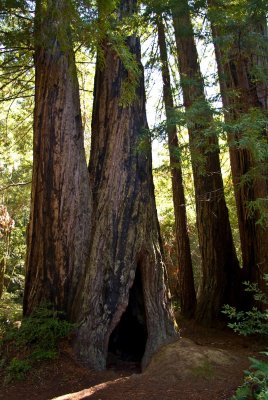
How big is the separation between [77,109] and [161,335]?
4032mm

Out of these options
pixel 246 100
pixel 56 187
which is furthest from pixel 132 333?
A: pixel 246 100

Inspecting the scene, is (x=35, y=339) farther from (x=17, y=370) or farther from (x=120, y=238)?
(x=120, y=238)

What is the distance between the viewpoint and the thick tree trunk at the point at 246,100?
621 centimetres

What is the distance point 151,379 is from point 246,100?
4.96m

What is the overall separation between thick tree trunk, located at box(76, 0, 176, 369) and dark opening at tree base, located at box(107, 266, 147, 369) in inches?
0.7

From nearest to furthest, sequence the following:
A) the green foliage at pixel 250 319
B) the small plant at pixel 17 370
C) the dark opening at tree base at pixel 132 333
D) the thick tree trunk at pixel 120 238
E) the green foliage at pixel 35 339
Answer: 1. the green foliage at pixel 250 319
2. the small plant at pixel 17 370
3. the green foliage at pixel 35 339
4. the thick tree trunk at pixel 120 238
5. the dark opening at tree base at pixel 132 333

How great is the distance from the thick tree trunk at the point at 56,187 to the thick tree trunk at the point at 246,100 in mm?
2529

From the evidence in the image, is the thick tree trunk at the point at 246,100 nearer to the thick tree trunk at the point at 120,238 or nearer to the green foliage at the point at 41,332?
the thick tree trunk at the point at 120,238

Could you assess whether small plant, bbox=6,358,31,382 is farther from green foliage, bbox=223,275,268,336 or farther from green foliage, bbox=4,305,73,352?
green foliage, bbox=223,275,268,336

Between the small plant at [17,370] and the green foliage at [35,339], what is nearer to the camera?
the small plant at [17,370]

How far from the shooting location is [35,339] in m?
5.78

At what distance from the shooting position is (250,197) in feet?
29.5

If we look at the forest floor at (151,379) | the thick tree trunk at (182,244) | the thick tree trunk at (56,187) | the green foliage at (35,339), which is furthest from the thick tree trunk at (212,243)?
the green foliage at (35,339)

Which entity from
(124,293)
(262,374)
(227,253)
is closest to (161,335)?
(124,293)
